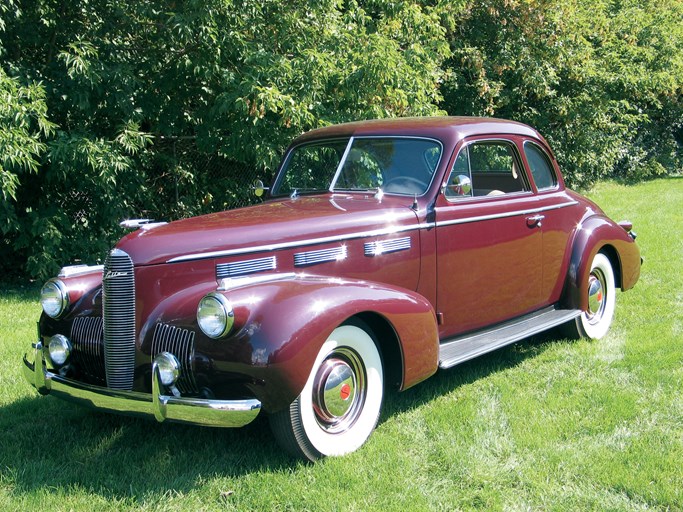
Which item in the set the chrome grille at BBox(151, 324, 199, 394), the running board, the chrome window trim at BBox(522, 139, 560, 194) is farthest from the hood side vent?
the chrome window trim at BBox(522, 139, 560, 194)

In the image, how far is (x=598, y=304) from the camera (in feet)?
19.6

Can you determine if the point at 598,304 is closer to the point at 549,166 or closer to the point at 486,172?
the point at 549,166

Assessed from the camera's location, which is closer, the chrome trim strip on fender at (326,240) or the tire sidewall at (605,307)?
the chrome trim strip on fender at (326,240)

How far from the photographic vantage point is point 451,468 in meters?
3.57

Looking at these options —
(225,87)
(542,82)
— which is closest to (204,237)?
(225,87)

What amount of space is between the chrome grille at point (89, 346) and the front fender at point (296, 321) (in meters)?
0.92

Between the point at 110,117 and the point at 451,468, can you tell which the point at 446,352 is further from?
the point at 110,117

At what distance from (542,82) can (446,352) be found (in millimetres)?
10957

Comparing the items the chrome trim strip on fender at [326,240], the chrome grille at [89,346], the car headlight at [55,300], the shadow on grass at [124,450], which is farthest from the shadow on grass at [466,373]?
the car headlight at [55,300]

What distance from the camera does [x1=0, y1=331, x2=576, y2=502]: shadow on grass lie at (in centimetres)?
349

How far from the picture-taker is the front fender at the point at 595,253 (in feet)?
18.3

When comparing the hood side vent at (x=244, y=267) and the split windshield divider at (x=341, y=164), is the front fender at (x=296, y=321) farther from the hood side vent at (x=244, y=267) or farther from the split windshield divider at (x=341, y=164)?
the split windshield divider at (x=341, y=164)

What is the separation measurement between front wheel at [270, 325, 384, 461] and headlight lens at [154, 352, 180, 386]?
0.53 meters

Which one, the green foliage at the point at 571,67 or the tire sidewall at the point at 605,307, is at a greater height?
the green foliage at the point at 571,67
